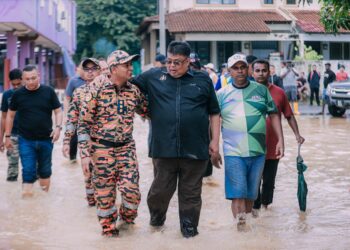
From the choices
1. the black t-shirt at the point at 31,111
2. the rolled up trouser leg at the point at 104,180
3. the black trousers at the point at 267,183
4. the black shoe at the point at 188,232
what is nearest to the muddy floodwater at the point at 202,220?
the black shoe at the point at 188,232

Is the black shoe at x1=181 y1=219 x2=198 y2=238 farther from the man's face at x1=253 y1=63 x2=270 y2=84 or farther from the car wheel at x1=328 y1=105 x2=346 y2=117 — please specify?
the car wheel at x1=328 y1=105 x2=346 y2=117

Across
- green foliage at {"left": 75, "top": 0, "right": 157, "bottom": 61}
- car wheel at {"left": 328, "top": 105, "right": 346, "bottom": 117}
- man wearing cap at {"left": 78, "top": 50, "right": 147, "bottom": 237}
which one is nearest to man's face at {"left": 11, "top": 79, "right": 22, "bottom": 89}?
man wearing cap at {"left": 78, "top": 50, "right": 147, "bottom": 237}

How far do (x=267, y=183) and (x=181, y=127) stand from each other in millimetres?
1898

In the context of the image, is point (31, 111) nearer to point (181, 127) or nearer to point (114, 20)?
point (181, 127)

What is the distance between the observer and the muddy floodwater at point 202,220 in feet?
22.2

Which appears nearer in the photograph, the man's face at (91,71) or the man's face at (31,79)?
the man's face at (91,71)

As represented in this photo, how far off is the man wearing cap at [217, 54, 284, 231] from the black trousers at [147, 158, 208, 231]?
348 mm

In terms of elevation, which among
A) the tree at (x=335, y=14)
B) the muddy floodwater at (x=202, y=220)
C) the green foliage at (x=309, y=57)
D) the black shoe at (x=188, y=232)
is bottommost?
the muddy floodwater at (x=202, y=220)

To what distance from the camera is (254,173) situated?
23.1 ft

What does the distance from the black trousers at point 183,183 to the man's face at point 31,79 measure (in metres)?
2.83

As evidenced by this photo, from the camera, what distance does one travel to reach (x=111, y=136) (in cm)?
667

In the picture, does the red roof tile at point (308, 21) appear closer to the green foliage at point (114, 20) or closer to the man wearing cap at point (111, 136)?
the green foliage at point (114, 20)

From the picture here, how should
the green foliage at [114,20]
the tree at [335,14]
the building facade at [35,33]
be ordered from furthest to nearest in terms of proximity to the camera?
the green foliage at [114,20]
the building facade at [35,33]
the tree at [335,14]

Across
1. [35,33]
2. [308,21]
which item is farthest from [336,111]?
[308,21]
